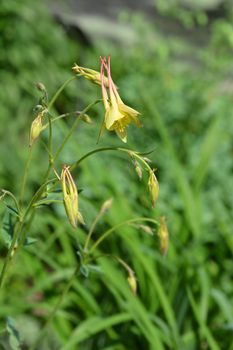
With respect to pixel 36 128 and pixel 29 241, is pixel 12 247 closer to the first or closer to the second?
pixel 29 241

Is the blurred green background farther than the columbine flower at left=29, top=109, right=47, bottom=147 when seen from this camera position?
Yes

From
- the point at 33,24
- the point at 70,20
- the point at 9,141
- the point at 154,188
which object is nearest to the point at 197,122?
the point at 9,141

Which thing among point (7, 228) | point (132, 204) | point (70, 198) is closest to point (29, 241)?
point (7, 228)

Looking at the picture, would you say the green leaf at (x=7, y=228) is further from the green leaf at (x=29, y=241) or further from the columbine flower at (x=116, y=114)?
the columbine flower at (x=116, y=114)

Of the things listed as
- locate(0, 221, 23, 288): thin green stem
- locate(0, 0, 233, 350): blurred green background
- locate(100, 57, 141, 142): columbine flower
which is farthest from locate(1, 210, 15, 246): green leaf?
locate(100, 57, 141, 142): columbine flower

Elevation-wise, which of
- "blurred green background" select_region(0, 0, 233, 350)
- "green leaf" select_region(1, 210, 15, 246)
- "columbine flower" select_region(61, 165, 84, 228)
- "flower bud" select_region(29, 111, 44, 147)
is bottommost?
"blurred green background" select_region(0, 0, 233, 350)

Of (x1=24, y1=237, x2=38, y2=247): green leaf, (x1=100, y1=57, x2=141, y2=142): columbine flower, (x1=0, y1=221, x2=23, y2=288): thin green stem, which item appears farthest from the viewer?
(x1=24, y1=237, x2=38, y2=247): green leaf

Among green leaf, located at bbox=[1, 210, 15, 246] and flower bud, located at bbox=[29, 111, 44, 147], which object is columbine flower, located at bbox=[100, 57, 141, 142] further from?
green leaf, located at bbox=[1, 210, 15, 246]

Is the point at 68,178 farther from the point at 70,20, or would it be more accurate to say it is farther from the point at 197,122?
the point at 70,20

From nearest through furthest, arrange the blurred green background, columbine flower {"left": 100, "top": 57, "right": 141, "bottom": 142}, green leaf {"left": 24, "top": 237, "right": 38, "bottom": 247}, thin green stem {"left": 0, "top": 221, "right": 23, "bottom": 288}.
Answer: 1. columbine flower {"left": 100, "top": 57, "right": 141, "bottom": 142}
2. thin green stem {"left": 0, "top": 221, "right": 23, "bottom": 288}
3. green leaf {"left": 24, "top": 237, "right": 38, "bottom": 247}
4. the blurred green background
